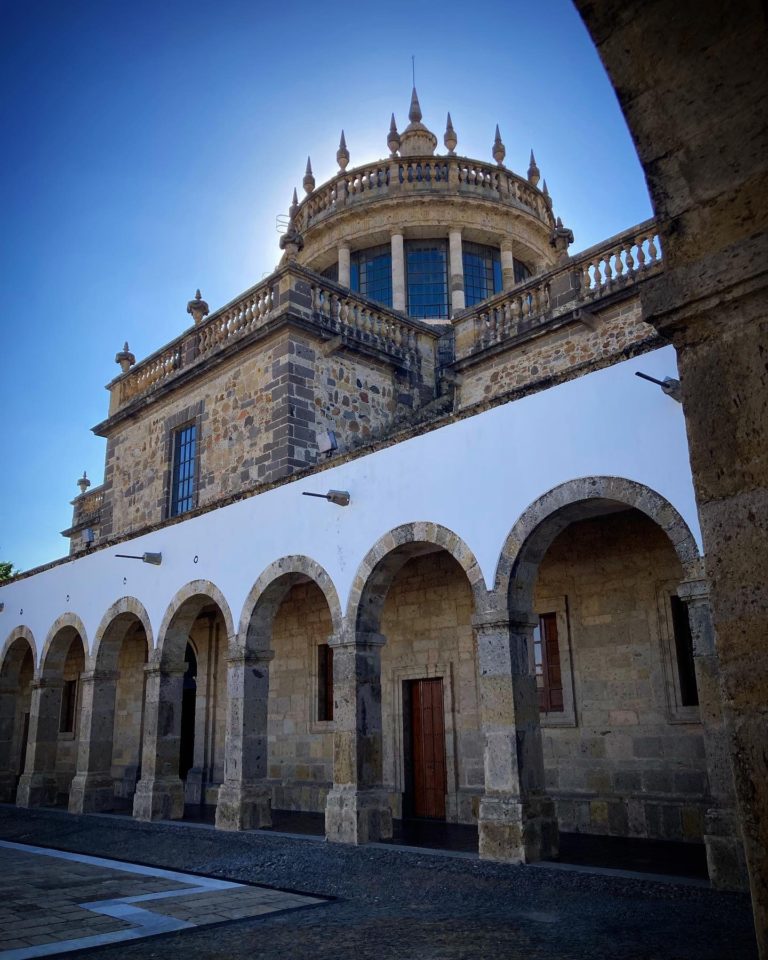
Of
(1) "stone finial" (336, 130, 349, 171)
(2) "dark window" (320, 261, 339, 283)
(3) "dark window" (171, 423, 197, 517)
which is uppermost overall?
(1) "stone finial" (336, 130, 349, 171)

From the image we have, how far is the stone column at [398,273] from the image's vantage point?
18.5 m

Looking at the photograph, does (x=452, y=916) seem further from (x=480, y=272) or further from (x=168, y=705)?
(x=480, y=272)

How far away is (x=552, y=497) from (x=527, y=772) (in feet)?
8.30

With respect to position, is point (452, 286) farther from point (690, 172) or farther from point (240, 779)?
point (690, 172)

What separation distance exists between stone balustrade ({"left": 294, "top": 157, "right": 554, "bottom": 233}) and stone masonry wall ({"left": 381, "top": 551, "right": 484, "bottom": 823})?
1060 cm

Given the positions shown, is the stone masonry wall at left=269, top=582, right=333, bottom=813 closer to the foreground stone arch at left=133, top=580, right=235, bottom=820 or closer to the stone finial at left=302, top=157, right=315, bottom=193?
the foreground stone arch at left=133, top=580, right=235, bottom=820

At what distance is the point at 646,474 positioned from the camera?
7.09m

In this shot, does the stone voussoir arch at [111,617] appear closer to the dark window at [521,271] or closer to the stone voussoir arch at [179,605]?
the stone voussoir arch at [179,605]

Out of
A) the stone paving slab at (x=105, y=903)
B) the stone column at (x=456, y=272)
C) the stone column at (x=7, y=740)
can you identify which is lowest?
the stone paving slab at (x=105, y=903)

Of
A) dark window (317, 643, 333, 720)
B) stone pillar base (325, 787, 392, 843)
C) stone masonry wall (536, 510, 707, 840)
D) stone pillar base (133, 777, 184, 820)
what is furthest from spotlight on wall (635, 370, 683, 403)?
stone pillar base (133, 777, 184, 820)

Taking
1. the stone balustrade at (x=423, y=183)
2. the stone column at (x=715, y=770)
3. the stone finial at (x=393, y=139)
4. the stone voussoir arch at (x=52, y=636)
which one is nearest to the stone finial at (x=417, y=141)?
the stone finial at (x=393, y=139)

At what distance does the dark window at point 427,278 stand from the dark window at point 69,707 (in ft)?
37.8

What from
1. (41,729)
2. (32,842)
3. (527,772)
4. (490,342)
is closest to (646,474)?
(527,772)

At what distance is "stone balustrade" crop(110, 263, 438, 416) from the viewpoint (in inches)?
520
